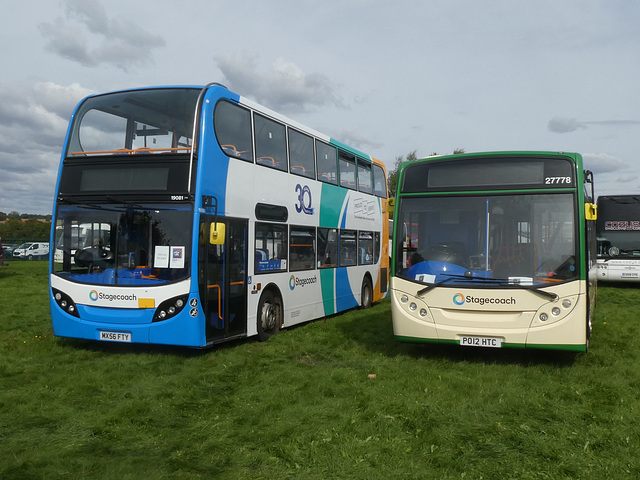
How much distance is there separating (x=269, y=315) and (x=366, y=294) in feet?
19.4

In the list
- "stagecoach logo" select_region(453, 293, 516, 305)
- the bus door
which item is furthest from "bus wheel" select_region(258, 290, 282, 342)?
"stagecoach logo" select_region(453, 293, 516, 305)

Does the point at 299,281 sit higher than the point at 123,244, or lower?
lower

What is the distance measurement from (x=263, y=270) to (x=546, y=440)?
6.48 m

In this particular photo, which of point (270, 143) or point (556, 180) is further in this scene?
point (270, 143)

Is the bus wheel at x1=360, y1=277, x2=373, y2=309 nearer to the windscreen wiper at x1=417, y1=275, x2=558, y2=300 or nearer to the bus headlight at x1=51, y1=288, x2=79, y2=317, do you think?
the windscreen wiper at x1=417, y1=275, x2=558, y2=300

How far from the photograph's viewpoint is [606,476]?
4820 millimetres

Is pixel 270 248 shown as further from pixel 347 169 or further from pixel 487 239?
pixel 347 169

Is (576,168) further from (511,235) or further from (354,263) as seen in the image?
(354,263)

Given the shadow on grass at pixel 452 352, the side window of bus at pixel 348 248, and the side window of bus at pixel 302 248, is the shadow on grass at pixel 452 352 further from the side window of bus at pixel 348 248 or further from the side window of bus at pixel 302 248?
the side window of bus at pixel 348 248

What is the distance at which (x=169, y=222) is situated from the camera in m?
9.28

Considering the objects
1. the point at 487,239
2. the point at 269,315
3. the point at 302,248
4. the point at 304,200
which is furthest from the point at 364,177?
the point at 487,239

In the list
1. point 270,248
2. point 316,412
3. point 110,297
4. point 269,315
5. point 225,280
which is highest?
point 270,248

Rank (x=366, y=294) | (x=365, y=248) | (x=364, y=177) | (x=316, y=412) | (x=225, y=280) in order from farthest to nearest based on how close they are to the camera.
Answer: (x=366, y=294), (x=364, y=177), (x=365, y=248), (x=225, y=280), (x=316, y=412)

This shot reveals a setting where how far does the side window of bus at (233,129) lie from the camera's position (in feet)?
32.3
